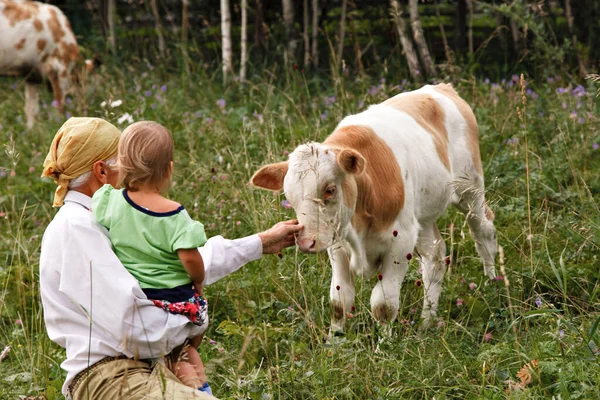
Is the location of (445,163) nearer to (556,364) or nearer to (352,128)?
(352,128)

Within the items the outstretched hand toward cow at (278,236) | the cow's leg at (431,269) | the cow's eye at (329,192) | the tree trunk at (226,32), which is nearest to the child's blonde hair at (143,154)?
the outstretched hand toward cow at (278,236)

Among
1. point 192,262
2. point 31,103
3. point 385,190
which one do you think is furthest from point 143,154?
point 31,103

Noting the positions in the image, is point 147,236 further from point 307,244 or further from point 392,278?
point 392,278

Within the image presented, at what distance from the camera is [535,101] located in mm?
7637

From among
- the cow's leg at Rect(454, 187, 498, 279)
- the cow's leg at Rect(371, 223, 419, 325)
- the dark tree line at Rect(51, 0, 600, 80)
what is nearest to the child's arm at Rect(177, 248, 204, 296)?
the cow's leg at Rect(371, 223, 419, 325)

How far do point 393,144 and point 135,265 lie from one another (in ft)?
6.44

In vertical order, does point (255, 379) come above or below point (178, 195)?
above

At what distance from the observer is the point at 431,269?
4992 millimetres

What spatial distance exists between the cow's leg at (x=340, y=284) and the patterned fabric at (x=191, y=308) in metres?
1.25

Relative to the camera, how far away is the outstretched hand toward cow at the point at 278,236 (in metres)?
3.63

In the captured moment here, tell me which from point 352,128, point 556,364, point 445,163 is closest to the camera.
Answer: point 556,364

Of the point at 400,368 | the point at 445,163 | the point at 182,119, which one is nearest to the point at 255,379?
the point at 400,368

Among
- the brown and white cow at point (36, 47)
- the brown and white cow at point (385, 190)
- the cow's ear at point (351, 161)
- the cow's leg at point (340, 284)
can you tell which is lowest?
the brown and white cow at point (36, 47)

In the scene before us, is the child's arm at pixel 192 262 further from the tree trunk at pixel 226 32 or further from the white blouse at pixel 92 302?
the tree trunk at pixel 226 32
